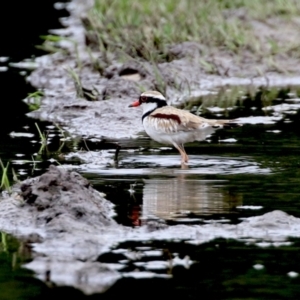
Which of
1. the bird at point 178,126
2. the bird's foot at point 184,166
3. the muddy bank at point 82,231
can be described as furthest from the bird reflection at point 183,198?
the bird at point 178,126

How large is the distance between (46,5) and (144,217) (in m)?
17.7

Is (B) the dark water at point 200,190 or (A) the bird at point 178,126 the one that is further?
(A) the bird at point 178,126

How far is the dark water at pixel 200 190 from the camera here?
6.52m

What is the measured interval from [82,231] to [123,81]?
6868 millimetres

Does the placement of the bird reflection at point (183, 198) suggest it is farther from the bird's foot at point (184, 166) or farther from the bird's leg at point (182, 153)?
the bird's leg at point (182, 153)

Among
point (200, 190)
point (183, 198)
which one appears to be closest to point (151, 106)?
point (200, 190)

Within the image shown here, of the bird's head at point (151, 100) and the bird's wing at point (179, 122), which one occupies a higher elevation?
the bird's head at point (151, 100)

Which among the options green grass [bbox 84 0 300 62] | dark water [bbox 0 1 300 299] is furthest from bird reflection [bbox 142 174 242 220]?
green grass [bbox 84 0 300 62]

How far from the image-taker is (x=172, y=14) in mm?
18500

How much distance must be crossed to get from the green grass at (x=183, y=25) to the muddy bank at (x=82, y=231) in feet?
22.6

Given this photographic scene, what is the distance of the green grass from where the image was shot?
54.0 feet

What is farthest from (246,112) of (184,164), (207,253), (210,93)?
(207,253)

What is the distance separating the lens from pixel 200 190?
9.10 metres

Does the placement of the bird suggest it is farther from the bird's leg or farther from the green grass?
the green grass
